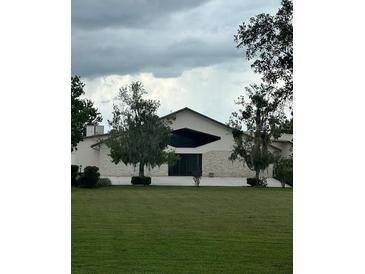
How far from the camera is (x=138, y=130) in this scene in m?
18.0

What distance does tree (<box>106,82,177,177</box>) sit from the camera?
1809cm

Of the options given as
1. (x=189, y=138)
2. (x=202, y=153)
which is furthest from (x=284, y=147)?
(x=189, y=138)

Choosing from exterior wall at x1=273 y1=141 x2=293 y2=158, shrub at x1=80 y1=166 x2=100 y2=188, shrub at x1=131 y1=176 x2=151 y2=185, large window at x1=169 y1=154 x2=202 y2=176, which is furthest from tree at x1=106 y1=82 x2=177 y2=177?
exterior wall at x1=273 y1=141 x2=293 y2=158

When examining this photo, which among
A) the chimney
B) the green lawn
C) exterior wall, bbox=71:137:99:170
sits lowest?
the green lawn

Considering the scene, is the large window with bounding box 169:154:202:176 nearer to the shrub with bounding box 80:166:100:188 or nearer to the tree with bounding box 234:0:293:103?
the shrub with bounding box 80:166:100:188

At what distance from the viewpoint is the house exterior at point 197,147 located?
72.5ft

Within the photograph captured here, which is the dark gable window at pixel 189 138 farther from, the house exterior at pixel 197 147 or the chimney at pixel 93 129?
the chimney at pixel 93 129

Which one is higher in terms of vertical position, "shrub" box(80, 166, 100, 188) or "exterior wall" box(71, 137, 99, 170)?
"exterior wall" box(71, 137, 99, 170)

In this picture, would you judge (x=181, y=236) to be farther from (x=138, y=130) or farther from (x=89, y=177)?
(x=138, y=130)

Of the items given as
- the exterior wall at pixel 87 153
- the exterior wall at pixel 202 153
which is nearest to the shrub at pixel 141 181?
the exterior wall at pixel 202 153

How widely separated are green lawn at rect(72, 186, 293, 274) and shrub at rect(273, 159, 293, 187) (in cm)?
528
